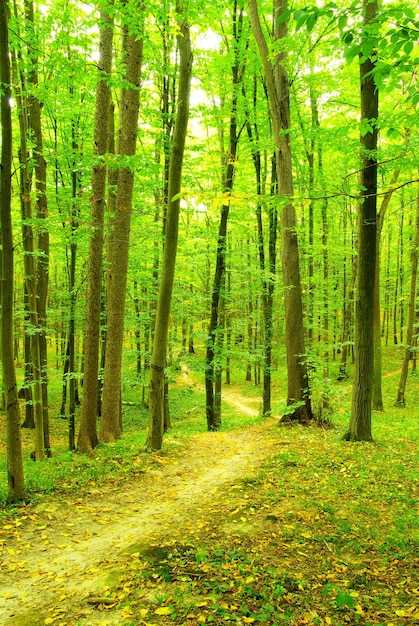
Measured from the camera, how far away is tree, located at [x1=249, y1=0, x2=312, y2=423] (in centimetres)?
963

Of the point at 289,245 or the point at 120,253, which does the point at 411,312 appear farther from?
the point at 120,253

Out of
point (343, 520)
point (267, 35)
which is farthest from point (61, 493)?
point (267, 35)

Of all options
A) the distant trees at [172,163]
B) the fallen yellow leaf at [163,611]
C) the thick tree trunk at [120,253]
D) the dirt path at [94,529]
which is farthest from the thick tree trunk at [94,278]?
the fallen yellow leaf at [163,611]

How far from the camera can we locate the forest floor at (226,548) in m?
3.30

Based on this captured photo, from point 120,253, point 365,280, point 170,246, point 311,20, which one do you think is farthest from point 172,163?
point 311,20

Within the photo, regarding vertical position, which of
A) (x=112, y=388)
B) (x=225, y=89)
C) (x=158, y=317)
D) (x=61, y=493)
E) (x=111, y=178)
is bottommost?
(x=61, y=493)

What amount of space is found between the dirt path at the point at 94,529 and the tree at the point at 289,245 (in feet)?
7.65

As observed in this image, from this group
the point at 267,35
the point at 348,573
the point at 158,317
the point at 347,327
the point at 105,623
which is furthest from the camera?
the point at 347,327

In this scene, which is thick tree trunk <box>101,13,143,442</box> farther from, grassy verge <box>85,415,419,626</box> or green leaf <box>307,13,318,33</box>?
green leaf <box>307,13,318,33</box>

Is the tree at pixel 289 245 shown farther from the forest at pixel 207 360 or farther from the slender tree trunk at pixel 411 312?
the slender tree trunk at pixel 411 312

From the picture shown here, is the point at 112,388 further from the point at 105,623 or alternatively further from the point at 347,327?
the point at 347,327

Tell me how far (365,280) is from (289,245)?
281 cm

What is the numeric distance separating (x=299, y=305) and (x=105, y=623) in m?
8.05

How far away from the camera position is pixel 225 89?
477 inches
